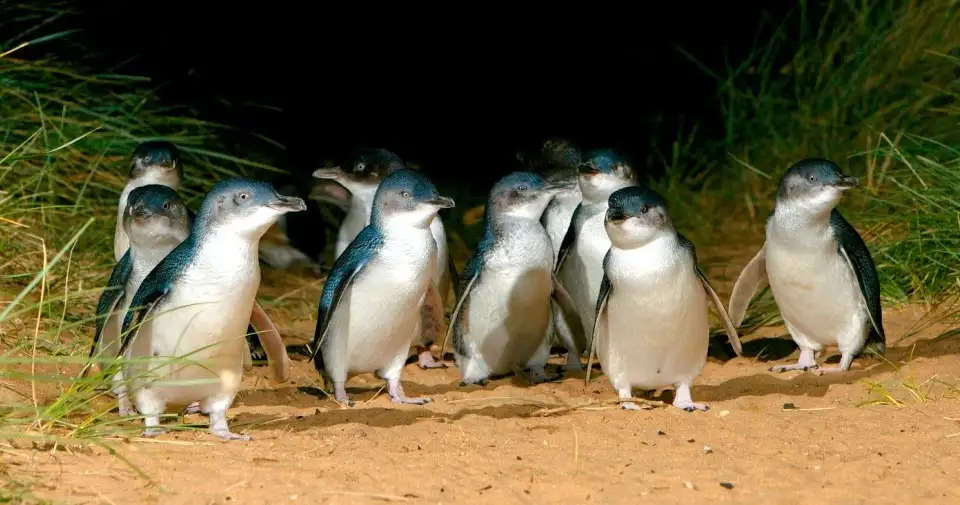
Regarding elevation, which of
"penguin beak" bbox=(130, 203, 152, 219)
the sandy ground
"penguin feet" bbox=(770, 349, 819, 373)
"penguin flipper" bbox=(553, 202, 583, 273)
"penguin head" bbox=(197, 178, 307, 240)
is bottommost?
"penguin feet" bbox=(770, 349, 819, 373)

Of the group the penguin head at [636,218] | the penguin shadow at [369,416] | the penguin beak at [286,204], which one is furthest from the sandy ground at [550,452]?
the penguin beak at [286,204]

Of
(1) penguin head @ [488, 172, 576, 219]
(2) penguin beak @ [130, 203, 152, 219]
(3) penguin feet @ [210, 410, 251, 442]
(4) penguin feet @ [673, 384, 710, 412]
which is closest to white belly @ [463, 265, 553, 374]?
(1) penguin head @ [488, 172, 576, 219]

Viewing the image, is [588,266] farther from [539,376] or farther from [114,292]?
[114,292]

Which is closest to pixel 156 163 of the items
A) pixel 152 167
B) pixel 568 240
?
pixel 152 167

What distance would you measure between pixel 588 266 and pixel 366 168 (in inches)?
54.5

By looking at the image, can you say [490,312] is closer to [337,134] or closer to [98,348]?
[98,348]

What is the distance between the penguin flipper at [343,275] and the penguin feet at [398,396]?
315mm

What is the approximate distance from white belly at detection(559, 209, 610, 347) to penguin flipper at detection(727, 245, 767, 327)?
2.16 ft

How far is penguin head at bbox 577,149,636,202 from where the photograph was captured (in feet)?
23.1

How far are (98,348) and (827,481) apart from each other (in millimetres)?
2701

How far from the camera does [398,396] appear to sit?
6.09 metres

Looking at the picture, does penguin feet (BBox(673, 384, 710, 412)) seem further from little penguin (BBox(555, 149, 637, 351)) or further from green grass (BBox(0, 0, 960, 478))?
green grass (BBox(0, 0, 960, 478))

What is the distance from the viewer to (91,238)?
767 cm

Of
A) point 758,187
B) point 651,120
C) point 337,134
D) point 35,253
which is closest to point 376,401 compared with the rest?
point 35,253
